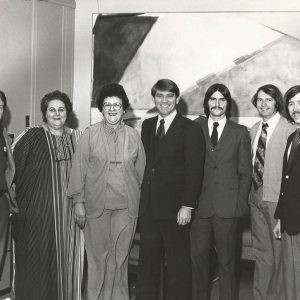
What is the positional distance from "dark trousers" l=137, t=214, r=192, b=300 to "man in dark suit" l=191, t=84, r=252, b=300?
176 mm

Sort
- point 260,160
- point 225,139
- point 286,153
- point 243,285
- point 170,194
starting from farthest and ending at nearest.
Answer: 1. point 243,285
2. point 260,160
3. point 225,139
4. point 170,194
5. point 286,153

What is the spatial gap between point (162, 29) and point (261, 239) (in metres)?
2.42

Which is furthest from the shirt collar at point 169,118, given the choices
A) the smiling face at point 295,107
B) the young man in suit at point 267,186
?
the smiling face at point 295,107

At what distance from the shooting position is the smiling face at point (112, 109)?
312 cm

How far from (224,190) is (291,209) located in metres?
0.49

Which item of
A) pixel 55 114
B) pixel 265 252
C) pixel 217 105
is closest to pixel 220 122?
pixel 217 105

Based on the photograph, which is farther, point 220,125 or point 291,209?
point 220,125

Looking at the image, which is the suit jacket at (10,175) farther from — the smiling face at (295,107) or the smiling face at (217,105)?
the smiling face at (295,107)

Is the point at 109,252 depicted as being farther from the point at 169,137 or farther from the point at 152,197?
the point at 169,137

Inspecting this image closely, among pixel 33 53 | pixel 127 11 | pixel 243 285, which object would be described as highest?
pixel 127 11

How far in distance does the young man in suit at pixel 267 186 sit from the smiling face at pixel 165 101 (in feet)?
2.25

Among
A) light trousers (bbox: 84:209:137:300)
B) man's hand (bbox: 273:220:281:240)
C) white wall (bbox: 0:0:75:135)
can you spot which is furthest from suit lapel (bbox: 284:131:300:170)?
white wall (bbox: 0:0:75:135)

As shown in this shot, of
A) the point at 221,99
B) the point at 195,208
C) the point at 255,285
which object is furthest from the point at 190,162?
the point at 255,285

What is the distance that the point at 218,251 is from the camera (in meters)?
3.22
